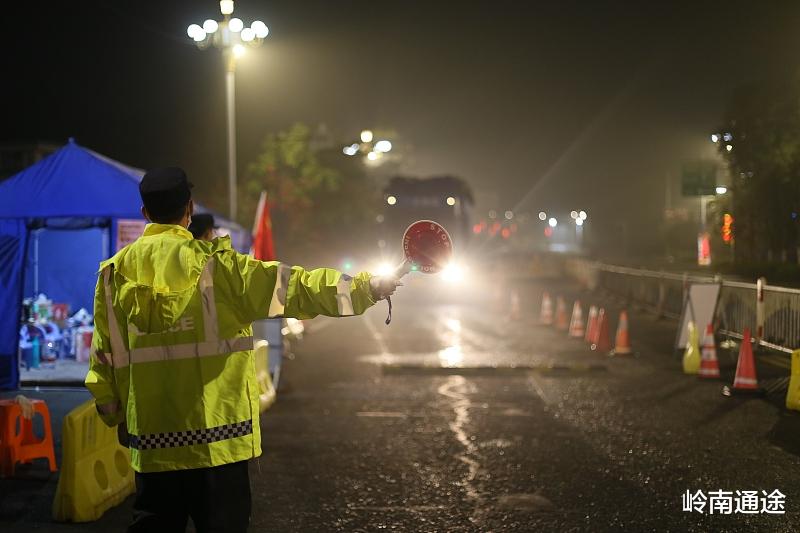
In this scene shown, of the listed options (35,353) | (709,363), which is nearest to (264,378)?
(35,353)

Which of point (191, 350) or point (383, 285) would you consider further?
point (383, 285)

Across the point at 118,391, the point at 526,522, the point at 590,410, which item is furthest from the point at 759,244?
the point at 118,391

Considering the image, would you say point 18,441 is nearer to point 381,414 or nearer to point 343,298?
point 381,414

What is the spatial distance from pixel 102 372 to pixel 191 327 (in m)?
0.44

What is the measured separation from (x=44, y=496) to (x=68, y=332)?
8.18m

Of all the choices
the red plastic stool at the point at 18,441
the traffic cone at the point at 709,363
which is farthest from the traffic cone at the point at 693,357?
the red plastic stool at the point at 18,441

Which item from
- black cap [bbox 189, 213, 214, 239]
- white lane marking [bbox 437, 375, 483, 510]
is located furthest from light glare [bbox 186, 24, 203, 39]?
black cap [bbox 189, 213, 214, 239]

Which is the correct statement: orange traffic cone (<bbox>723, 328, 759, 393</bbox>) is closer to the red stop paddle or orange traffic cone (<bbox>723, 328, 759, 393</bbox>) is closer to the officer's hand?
the red stop paddle

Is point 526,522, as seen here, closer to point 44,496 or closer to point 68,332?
point 44,496

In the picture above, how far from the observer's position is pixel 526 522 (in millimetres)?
6027

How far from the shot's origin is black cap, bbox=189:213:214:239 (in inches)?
263

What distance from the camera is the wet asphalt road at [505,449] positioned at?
A: 6180 mm

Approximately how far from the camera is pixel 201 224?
266 inches

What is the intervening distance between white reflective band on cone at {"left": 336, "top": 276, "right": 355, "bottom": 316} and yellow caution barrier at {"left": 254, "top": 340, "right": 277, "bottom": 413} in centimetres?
705
